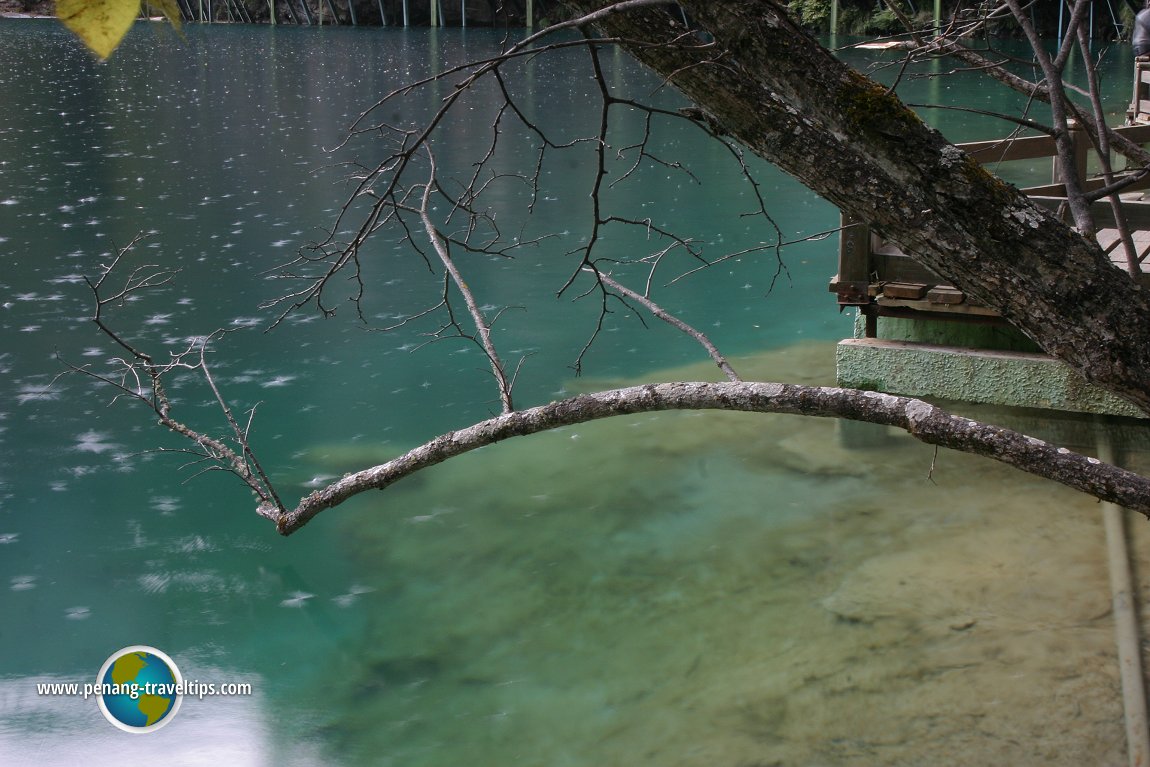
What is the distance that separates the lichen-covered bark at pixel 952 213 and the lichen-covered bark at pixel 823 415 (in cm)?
20

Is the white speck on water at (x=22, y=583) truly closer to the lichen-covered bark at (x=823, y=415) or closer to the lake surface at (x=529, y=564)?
the lake surface at (x=529, y=564)

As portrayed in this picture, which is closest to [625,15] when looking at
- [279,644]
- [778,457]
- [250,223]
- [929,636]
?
[929,636]

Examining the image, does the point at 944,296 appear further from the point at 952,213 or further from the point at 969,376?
the point at 952,213

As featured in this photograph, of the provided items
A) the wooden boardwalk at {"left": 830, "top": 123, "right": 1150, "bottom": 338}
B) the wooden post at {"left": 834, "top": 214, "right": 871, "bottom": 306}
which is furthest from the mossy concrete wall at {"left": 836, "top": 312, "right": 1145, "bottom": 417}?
the wooden post at {"left": 834, "top": 214, "right": 871, "bottom": 306}

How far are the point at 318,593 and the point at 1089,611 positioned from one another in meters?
4.14

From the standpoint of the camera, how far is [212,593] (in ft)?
20.6

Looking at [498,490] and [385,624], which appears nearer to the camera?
[385,624]

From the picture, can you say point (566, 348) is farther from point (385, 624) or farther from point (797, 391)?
point (797, 391)

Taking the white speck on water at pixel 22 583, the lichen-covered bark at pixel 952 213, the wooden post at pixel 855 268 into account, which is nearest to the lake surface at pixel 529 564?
the white speck on water at pixel 22 583

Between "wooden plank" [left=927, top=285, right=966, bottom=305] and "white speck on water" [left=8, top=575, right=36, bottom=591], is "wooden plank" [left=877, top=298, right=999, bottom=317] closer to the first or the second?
"wooden plank" [left=927, top=285, right=966, bottom=305]

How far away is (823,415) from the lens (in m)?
2.30

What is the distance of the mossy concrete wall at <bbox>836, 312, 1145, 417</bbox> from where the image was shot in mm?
→ 6715

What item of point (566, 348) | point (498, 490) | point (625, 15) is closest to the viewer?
point (625, 15)

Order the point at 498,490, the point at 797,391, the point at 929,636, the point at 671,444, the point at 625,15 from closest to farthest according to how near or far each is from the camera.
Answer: the point at 625,15 < the point at 797,391 < the point at 929,636 < the point at 498,490 < the point at 671,444
